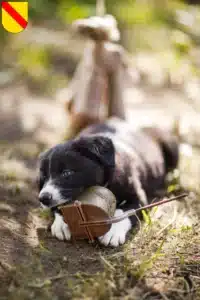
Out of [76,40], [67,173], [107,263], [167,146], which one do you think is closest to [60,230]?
[67,173]

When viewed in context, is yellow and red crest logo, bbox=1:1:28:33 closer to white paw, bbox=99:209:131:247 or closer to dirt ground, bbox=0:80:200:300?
dirt ground, bbox=0:80:200:300

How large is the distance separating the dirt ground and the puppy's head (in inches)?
16.3

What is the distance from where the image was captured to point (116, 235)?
13.8ft

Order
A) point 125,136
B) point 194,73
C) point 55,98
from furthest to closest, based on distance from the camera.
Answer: point 194,73 < point 55,98 < point 125,136

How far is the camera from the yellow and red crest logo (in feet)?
13.8

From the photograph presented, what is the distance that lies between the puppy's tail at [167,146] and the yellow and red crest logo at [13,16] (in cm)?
213

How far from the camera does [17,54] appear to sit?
353 inches

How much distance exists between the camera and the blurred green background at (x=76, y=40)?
28.1ft

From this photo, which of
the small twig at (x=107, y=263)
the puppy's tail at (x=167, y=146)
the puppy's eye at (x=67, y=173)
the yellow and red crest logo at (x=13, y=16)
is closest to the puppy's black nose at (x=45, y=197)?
the puppy's eye at (x=67, y=173)

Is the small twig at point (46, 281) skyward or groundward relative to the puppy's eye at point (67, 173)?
groundward

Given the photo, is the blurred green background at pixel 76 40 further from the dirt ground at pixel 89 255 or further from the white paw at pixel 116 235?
the white paw at pixel 116 235

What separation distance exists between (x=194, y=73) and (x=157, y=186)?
3.96 metres

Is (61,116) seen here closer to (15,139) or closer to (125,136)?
(15,139)

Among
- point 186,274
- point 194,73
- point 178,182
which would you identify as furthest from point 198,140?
point 186,274
